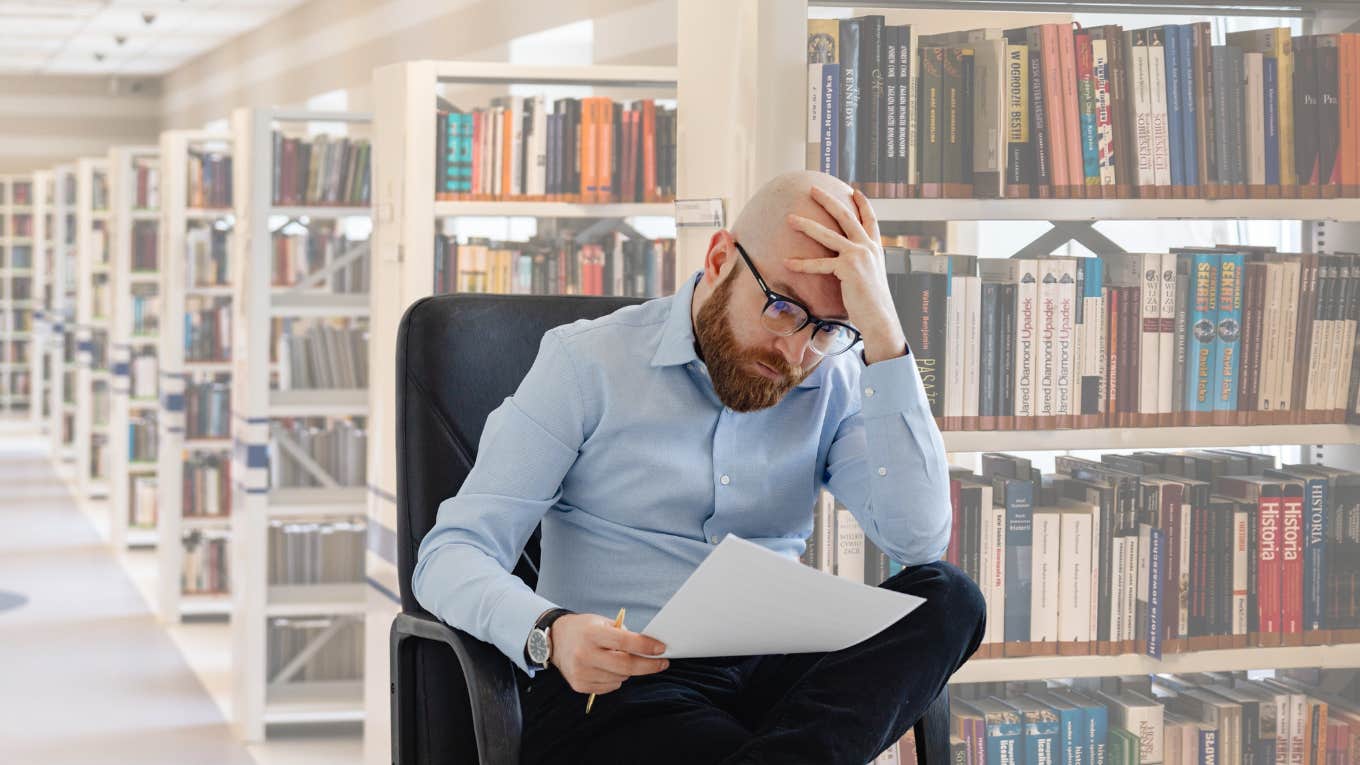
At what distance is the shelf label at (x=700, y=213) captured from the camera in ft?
7.16

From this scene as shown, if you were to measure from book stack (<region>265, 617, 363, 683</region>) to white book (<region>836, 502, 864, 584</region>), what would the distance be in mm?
2382

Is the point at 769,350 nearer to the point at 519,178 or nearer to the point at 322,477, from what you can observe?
the point at 519,178

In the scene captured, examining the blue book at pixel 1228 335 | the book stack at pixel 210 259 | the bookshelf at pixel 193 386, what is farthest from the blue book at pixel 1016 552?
the book stack at pixel 210 259

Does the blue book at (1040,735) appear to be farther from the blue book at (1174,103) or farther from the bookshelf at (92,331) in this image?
the bookshelf at (92,331)

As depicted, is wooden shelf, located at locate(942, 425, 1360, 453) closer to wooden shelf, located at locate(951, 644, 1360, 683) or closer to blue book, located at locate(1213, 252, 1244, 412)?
blue book, located at locate(1213, 252, 1244, 412)

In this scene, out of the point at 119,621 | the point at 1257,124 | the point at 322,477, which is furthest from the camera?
the point at 119,621

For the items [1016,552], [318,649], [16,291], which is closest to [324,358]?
[318,649]

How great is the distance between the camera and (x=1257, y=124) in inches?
89.7

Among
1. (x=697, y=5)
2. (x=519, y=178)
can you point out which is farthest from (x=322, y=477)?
(x=697, y=5)

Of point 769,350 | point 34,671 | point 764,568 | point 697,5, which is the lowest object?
point 34,671

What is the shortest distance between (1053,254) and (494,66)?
56.3 inches

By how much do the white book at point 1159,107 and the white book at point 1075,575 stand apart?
53 cm

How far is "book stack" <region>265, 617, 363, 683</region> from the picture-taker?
4.22 meters

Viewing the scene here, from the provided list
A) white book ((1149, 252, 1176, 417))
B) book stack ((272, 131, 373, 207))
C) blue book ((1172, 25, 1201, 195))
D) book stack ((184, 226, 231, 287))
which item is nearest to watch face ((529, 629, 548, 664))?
white book ((1149, 252, 1176, 417))
